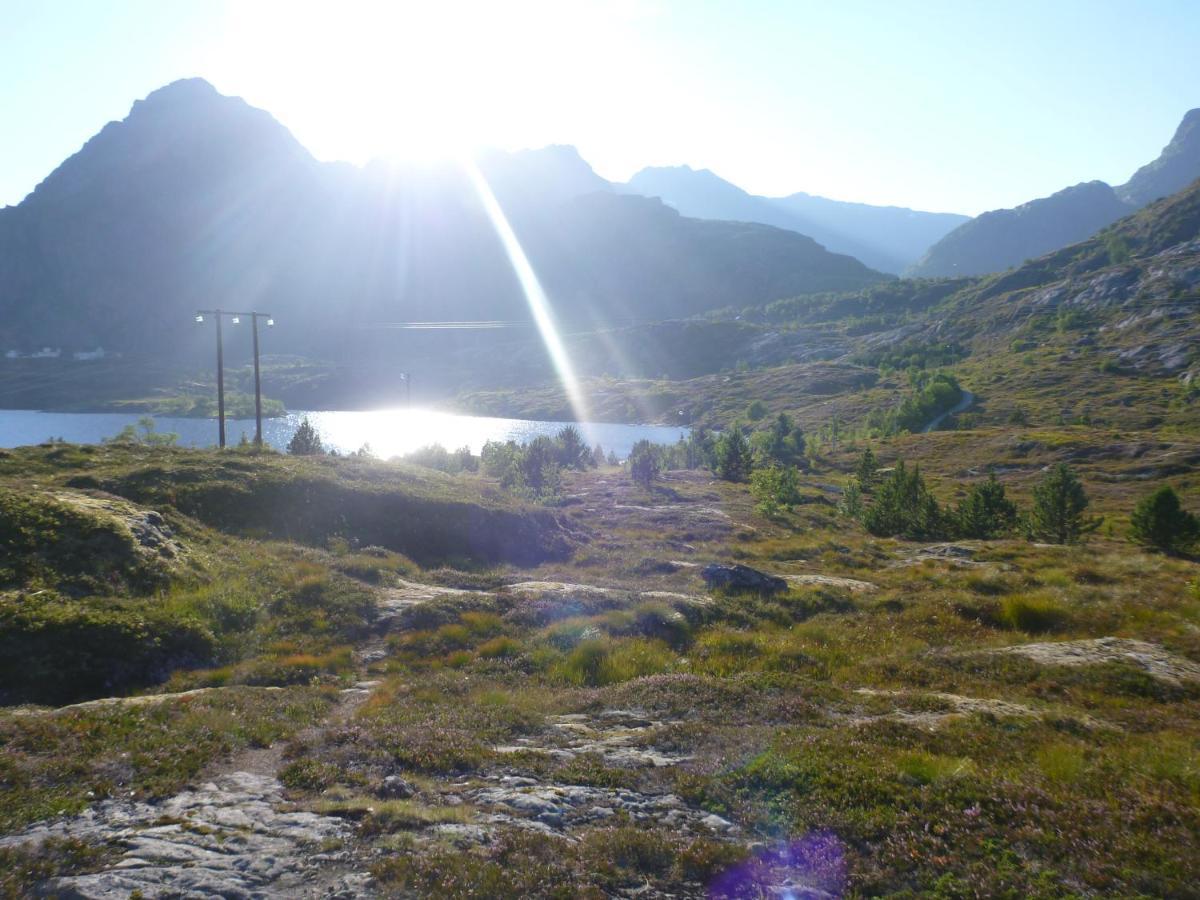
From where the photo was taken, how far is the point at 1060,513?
46.9m

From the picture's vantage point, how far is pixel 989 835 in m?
6.80

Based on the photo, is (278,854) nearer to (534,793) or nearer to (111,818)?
(111,818)

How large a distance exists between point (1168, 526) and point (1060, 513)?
619cm

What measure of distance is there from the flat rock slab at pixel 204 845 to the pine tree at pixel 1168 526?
51670mm

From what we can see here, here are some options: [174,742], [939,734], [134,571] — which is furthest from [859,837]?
[134,571]

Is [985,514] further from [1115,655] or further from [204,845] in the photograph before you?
[204,845]

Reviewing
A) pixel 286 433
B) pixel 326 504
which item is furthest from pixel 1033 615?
pixel 286 433

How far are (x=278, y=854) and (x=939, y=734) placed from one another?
29.4ft

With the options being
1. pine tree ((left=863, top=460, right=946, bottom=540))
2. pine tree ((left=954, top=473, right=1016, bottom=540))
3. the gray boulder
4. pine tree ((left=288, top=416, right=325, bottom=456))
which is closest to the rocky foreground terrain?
the gray boulder

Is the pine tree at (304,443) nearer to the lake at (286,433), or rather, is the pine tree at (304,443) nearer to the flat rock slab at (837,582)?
the flat rock slab at (837,582)

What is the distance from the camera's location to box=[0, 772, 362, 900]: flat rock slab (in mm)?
5840

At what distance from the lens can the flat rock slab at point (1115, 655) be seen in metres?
13.1

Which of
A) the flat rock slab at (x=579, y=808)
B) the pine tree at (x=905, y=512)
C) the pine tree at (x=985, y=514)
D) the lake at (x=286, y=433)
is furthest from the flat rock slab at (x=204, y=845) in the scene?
the lake at (x=286, y=433)

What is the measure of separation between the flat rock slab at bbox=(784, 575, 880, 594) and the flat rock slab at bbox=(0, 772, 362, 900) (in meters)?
20.7
